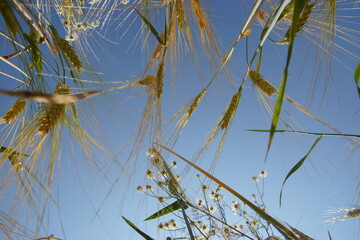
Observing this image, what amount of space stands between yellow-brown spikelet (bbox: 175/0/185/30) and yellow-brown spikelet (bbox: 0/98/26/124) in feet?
1.69

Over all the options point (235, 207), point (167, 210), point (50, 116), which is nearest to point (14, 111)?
point (50, 116)

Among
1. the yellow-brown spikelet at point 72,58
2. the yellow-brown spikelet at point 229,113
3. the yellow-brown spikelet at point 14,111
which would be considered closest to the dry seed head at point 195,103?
the yellow-brown spikelet at point 229,113

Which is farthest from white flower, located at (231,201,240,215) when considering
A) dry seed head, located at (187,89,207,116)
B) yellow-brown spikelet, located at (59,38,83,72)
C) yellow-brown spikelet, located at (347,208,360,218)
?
yellow-brown spikelet, located at (59,38,83,72)

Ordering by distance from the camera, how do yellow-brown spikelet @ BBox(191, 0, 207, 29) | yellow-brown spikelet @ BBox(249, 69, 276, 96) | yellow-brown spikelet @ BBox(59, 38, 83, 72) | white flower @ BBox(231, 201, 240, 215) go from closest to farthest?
yellow-brown spikelet @ BBox(59, 38, 83, 72) < yellow-brown spikelet @ BBox(249, 69, 276, 96) < yellow-brown spikelet @ BBox(191, 0, 207, 29) < white flower @ BBox(231, 201, 240, 215)

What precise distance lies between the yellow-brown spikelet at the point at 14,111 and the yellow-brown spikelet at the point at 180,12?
515 millimetres

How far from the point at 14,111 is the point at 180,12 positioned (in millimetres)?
554

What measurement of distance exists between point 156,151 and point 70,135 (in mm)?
227

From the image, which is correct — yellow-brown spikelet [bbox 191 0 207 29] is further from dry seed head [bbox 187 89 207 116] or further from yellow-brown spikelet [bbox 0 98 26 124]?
yellow-brown spikelet [bbox 0 98 26 124]

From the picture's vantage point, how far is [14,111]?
2.69 feet

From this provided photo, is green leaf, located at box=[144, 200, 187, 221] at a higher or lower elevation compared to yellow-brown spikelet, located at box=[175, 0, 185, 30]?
lower

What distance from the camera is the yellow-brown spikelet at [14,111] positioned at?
0.79 m

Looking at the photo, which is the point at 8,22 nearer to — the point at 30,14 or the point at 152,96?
the point at 30,14

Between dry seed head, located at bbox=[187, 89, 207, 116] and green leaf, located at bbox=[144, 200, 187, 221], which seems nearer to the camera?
green leaf, located at bbox=[144, 200, 187, 221]

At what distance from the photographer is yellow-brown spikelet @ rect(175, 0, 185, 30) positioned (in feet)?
3.37
